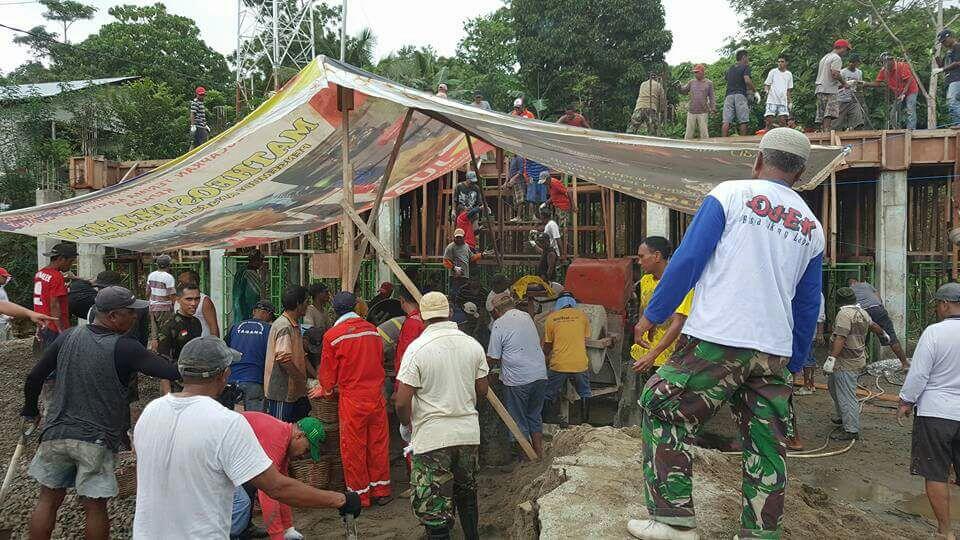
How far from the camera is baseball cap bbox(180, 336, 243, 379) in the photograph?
2.53 meters

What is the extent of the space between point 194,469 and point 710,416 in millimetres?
2089

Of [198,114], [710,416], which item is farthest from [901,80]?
[198,114]

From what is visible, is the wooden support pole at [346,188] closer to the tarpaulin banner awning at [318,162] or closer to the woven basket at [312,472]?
the tarpaulin banner awning at [318,162]

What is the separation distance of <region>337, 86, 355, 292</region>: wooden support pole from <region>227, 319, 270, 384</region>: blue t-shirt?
112cm

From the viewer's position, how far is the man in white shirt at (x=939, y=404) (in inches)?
168

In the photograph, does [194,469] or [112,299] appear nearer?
[194,469]

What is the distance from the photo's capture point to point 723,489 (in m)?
3.46

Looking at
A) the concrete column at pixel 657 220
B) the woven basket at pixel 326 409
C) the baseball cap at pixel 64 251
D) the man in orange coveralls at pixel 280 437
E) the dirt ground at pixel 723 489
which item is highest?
the concrete column at pixel 657 220

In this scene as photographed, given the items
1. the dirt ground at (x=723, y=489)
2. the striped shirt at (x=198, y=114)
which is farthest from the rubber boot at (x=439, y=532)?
the striped shirt at (x=198, y=114)

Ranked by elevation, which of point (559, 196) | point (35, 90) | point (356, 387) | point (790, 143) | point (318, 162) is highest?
point (35, 90)

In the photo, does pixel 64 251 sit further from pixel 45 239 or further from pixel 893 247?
pixel 893 247

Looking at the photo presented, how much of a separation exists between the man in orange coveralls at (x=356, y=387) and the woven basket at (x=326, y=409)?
250 millimetres

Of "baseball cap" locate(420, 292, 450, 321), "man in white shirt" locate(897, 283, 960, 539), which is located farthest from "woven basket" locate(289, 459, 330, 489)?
"man in white shirt" locate(897, 283, 960, 539)

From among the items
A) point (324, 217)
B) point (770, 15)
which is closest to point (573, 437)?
point (324, 217)
